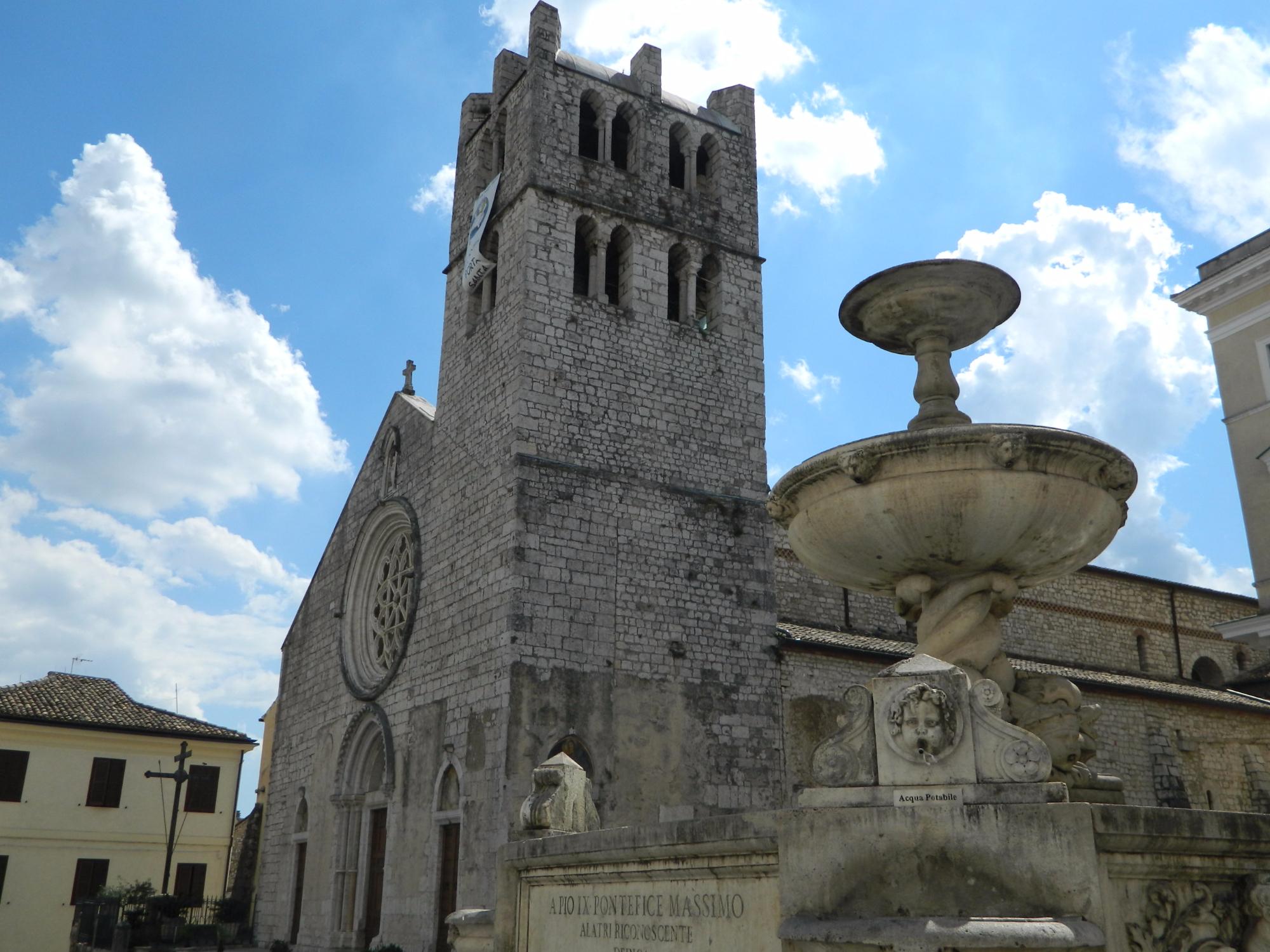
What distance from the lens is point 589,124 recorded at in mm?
22531

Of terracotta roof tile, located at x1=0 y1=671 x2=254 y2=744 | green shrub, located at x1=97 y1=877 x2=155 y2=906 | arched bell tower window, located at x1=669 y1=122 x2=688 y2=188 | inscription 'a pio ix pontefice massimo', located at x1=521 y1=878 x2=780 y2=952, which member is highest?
arched bell tower window, located at x1=669 y1=122 x2=688 y2=188

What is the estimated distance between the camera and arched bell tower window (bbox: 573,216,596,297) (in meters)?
21.0

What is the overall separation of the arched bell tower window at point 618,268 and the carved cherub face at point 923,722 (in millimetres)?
16563

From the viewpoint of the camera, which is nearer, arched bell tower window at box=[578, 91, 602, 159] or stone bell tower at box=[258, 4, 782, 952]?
stone bell tower at box=[258, 4, 782, 952]

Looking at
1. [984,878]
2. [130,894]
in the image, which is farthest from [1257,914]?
[130,894]

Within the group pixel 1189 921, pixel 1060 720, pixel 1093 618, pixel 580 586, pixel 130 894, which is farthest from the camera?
pixel 1093 618

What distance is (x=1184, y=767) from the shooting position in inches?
870

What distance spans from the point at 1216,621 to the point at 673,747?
19.5 meters

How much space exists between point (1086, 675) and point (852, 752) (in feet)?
65.0

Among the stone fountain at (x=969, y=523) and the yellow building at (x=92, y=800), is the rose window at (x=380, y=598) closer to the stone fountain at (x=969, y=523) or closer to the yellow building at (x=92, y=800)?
the yellow building at (x=92, y=800)

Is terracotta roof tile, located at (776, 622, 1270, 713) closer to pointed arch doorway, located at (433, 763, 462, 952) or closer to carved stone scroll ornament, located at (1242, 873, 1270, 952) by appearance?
pointed arch doorway, located at (433, 763, 462, 952)

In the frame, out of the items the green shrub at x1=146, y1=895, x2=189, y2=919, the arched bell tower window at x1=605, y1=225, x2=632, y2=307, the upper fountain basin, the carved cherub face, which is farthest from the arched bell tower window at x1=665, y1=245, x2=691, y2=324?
the carved cherub face

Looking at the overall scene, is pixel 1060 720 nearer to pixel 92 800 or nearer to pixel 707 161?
pixel 707 161

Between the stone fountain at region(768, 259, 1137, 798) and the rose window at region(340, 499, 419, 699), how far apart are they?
1530 cm
